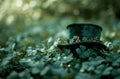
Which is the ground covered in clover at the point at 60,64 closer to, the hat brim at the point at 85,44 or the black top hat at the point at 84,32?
the hat brim at the point at 85,44

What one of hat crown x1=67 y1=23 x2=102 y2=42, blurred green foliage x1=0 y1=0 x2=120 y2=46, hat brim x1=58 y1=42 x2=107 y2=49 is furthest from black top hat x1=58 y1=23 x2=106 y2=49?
blurred green foliage x1=0 y1=0 x2=120 y2=46

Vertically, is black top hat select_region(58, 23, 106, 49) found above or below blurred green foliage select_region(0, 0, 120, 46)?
below

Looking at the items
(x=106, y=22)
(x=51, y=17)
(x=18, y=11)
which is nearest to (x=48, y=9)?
(x=51, y=17)

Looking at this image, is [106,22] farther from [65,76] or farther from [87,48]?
[65,76]

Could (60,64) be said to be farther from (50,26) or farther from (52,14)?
(52,14)

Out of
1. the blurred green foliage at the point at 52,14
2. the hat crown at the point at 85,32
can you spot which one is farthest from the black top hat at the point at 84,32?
the blurred green foliage at the point at 52,14

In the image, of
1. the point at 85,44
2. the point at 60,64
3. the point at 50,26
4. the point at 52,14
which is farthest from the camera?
the point at 52,14

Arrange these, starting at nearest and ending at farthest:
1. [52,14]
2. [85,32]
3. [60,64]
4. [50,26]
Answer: [60,64]
[85,32]
[50,26]
[52,14]

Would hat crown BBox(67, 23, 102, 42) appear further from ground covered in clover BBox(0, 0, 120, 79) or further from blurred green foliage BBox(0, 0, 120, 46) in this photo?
blurred green foliage BBox(0, 0, 120, 46)

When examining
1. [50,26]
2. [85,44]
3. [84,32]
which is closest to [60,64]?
[85,44]

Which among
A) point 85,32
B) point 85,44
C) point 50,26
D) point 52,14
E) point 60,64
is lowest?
point 60,64

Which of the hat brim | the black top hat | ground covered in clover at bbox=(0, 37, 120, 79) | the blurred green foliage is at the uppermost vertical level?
the blurred green foliage
